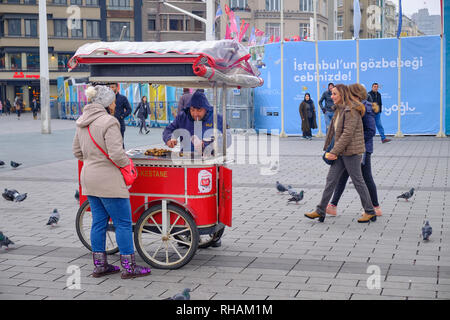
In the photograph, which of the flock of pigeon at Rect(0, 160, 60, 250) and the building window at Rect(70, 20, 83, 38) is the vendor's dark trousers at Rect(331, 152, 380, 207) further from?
the building window at Rect(70, 20, 83, 38)

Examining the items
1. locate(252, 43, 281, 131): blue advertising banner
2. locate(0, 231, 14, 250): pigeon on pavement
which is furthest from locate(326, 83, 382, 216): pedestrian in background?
locate(252, 43, 281, 131): blue advertising banner

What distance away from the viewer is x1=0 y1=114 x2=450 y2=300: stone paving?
5324 millimetres

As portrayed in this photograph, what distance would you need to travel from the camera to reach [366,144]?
833 cm

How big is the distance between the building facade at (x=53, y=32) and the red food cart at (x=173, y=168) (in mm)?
61438

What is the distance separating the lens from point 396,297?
5.05 m

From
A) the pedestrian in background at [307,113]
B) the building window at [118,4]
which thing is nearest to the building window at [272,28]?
the building window at [118,4]

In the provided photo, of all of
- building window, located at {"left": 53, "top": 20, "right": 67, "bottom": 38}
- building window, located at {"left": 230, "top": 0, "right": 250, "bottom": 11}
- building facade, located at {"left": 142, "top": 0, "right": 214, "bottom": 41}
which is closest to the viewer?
building window, located at {"left": 230, "top": 0, "right": 250, "bottom": 11}

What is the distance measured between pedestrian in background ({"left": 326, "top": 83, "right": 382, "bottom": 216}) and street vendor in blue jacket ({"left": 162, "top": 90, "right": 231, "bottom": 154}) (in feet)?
6.42

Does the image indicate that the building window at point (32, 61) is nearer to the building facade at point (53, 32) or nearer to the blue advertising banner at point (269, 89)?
the building facade at point (53, 32)

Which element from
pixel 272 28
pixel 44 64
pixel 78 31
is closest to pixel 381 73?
pixel 44 64

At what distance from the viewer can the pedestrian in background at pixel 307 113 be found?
21.8 m

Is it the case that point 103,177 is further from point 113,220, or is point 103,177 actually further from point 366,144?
point 366,144

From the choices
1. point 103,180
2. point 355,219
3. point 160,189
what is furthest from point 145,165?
point 355,219
